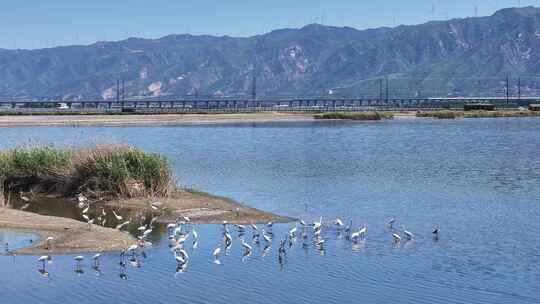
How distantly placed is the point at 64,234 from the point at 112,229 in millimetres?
1709

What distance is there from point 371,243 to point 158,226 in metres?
6.27

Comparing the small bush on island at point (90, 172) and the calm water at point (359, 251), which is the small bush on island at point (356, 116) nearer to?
the calm water at point (359, 251)

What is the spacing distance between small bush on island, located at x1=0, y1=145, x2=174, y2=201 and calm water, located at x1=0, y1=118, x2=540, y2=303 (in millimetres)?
3742

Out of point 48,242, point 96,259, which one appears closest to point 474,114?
point 48,242

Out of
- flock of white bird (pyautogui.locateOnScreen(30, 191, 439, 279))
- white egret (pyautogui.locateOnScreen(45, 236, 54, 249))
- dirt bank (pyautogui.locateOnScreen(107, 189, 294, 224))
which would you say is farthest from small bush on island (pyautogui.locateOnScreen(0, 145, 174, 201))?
white egret (pyautogui.locateOnScreen(45, 236, 54, 249))

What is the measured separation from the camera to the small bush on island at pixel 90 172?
31.0 meters

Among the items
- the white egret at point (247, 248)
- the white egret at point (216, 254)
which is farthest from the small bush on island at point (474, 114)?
the white egret at point (216, 254)

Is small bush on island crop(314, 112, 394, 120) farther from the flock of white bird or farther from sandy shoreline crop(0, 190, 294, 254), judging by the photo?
the flock of white bird

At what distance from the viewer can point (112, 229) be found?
82.9ft

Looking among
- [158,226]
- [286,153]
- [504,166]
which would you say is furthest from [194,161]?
[158,226]

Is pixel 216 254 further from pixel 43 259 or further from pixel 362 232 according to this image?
pixel 362 232

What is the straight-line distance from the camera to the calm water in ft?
60.4

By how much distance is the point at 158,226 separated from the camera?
26.3 meters

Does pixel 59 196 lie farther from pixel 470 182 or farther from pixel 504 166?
pixel 504 166
